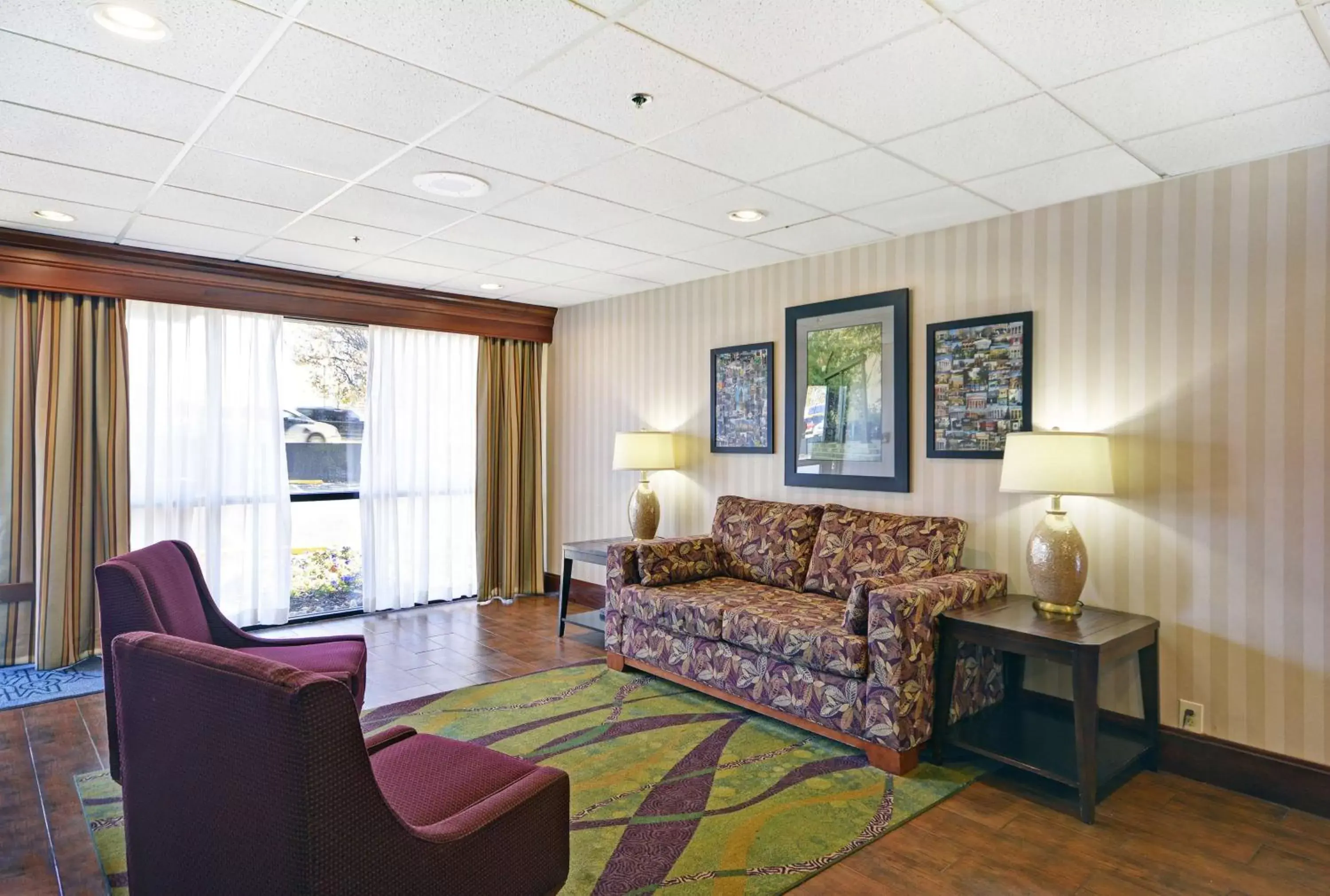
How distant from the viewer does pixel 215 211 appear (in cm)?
376

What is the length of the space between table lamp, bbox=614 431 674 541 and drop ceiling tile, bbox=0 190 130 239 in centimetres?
302

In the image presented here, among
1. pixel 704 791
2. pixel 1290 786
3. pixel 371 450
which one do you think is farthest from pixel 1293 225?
pixel 371 450

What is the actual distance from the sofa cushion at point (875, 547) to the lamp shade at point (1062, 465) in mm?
554

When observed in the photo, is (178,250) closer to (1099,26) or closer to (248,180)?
(248,180)

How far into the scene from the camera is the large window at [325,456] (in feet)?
18.2

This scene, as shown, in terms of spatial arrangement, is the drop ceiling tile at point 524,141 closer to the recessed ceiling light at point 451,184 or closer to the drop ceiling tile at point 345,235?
the recessed ceiling light at point 451,184

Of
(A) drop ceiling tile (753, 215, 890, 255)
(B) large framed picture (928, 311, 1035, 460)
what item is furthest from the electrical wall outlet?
(A) drop ceiling tile (753, 215, 890, 255)

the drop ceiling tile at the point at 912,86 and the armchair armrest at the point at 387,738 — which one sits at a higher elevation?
the drop ceiling tile at the point at 912,86

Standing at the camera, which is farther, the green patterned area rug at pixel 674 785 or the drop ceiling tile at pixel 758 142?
the drop ceiling tile at pixel 758 142

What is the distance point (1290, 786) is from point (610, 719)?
2.70 meters

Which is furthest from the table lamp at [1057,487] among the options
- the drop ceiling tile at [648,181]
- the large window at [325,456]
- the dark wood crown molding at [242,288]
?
the large window at [325,456]

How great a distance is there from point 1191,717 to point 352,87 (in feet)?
12.8

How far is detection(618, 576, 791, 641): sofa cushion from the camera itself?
379 centimetres

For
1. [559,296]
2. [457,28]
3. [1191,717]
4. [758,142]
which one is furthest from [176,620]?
[1191,717]
